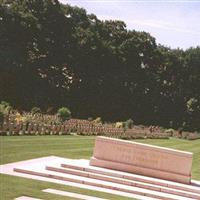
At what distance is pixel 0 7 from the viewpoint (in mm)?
57750

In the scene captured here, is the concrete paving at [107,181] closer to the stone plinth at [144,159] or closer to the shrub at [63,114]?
A: the stone plinth at [144,159]

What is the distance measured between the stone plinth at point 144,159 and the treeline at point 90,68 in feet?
123

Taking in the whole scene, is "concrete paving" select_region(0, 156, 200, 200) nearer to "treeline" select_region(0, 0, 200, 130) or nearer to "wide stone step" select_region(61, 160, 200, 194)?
"wide stone step" select_region(61, 160, 200, 194)

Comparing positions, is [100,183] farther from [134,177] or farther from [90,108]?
[90,108]

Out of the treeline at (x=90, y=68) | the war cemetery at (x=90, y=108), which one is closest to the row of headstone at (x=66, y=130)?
the war cemetery at (x=90, y=108)

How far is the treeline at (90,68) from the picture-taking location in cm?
5953

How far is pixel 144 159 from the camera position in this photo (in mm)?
17781

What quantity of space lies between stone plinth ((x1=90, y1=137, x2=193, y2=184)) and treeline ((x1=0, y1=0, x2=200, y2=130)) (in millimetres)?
37377

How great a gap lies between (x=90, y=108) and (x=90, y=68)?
5513 millimetres

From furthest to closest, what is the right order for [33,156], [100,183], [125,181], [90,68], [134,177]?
[90,68] < [33,156] < [134,177] < [125,181] < [100,183]

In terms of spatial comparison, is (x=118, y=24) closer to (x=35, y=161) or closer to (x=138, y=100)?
(x=138, y=100)

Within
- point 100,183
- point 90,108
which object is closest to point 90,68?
point 90,108

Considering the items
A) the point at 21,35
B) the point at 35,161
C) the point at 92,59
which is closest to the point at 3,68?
the point at 21,35

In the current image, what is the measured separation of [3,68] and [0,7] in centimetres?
→ 709
